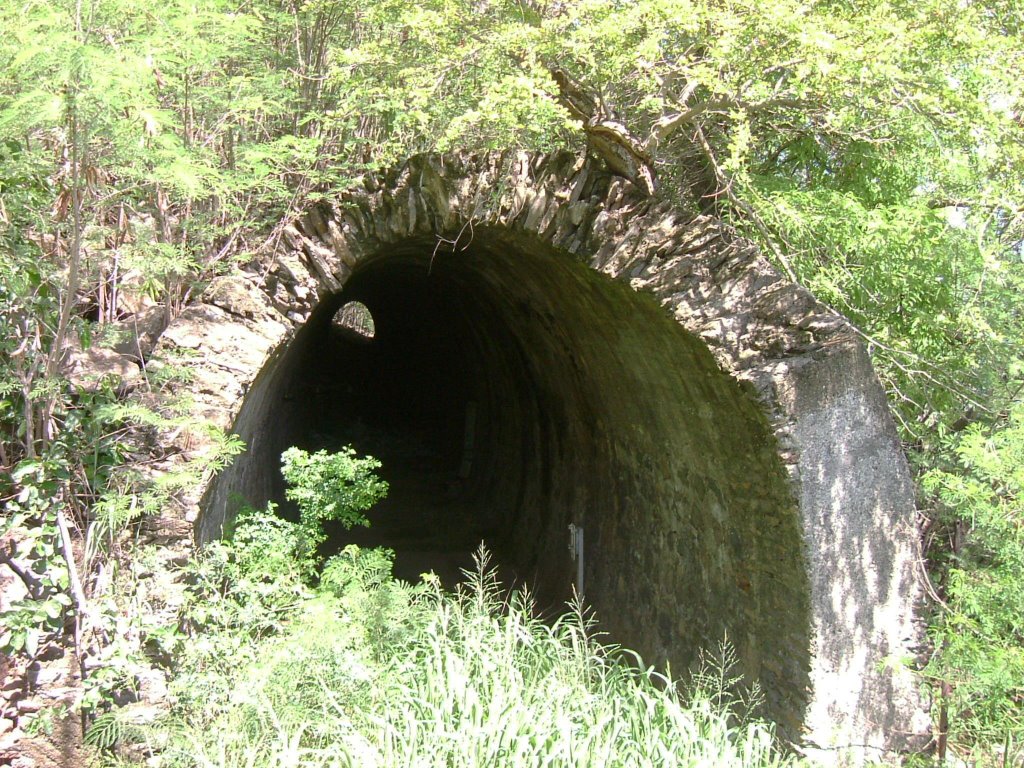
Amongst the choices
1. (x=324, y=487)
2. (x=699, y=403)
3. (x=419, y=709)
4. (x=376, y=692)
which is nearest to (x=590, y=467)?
(x=699, y=403)

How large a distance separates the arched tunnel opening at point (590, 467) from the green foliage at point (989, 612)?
0.83 metres

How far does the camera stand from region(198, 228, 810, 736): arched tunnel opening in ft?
16.9

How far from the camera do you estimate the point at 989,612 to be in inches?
186

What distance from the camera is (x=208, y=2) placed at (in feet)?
14.2

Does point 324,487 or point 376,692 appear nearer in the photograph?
point 376,692

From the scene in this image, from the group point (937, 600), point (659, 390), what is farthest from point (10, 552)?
point (937, 600)

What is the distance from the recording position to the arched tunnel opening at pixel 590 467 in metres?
5.15

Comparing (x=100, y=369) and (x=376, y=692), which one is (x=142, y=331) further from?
(x=376, y=692)

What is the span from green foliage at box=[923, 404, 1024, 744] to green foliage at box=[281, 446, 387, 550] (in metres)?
3.37

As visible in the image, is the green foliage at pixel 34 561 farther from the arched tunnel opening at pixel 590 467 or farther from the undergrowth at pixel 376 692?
the arched tunnel opening at pixel 590 467

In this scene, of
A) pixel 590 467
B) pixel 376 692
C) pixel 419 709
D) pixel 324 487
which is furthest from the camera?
pixel 590 467

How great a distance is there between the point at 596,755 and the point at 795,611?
1.69 m

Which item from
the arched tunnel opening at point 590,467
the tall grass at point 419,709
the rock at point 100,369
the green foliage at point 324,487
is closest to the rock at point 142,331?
the rock at point 100,369

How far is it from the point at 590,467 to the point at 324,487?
3.09m
